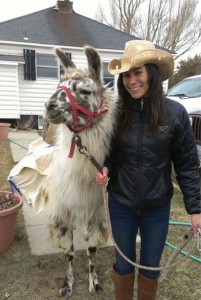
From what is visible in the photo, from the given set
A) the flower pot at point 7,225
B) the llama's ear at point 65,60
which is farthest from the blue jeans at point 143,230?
the flower pot at point 7,225

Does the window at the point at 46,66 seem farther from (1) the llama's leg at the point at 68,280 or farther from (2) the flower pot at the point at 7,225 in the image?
(1) the llama's leg at the point at 68,280

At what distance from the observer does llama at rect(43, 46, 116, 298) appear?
2061mm

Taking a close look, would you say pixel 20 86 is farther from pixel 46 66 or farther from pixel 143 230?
pixel 143 230

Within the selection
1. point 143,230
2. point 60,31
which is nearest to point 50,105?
point 143,230

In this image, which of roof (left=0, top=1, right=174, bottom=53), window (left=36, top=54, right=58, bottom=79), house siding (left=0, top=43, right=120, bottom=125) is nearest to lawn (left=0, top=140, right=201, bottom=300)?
house siding (left=0, top=43, right=120, bottom=125)

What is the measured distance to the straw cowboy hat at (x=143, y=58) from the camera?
6.28ft

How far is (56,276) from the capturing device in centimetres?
310

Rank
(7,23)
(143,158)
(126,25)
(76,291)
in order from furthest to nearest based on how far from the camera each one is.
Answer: (126,25) → (7,23) → (76,291) → (143,158)

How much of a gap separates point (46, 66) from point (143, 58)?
11157mm

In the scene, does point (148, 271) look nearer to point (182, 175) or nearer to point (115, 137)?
point (182, 175)

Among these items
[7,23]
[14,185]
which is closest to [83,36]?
[7,23]

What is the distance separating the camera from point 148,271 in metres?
2.30

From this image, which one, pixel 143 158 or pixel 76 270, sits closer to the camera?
pixel 143 158

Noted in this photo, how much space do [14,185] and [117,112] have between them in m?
1.91
